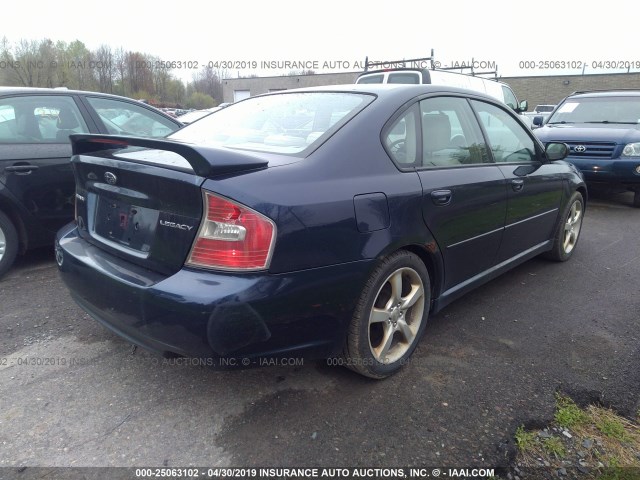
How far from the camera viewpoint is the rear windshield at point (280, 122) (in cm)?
239

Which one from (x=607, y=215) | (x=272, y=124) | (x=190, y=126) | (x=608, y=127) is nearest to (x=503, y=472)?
(x=272, y=124)

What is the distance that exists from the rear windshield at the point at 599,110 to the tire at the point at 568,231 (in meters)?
3.87

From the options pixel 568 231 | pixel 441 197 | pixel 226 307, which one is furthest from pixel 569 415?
pixel 568 231

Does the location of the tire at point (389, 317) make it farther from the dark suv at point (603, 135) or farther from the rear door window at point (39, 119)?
the dark suv at point (603, 135)

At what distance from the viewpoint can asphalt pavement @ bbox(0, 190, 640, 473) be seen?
2002mm

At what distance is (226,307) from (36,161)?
9.65 feet

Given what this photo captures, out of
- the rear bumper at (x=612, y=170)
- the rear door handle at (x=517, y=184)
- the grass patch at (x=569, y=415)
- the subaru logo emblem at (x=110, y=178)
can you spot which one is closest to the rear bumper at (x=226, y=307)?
the subaru logo emblem at (x=110, y=178)

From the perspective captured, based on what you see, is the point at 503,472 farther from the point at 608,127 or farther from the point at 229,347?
the point at 608,127

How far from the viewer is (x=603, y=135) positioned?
673cm

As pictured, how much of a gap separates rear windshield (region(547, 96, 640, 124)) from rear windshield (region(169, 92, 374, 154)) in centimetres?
667

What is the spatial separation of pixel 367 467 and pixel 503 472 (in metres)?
0.57

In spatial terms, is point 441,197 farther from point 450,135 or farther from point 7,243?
→ point 7,243

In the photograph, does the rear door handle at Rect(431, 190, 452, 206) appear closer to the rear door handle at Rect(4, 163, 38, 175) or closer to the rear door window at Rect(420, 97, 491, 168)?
the rear door window at Rect(420, 97, 491, 168)

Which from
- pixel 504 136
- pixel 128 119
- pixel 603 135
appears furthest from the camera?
pixel 603 135
